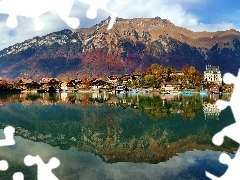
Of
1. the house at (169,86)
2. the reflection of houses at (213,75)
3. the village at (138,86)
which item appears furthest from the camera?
the reflection of houses at (213,75)

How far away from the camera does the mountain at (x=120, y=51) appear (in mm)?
121750

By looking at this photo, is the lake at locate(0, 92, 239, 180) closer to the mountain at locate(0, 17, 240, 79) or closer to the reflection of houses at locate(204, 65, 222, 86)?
the reflection of houses at locate(204, 65, 222, 86)

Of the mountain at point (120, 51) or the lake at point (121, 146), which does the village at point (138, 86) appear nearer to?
the lake at point (121, 146)

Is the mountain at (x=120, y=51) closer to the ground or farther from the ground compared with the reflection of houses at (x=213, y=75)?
farther from the ground

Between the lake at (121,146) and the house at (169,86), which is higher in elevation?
the house at (169,86)

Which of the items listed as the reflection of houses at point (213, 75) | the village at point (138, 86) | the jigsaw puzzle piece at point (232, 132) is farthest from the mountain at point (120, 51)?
the jigsaw puzzle piece at point (232, 132)

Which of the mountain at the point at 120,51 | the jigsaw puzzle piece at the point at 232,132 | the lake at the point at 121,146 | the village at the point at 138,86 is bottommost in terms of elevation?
the lake at the point at 121,146

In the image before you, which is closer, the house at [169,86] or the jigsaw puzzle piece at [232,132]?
the jigsaw puzzle piece at [232,132]

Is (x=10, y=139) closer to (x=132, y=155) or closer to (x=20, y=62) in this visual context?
(x=132, y=155)

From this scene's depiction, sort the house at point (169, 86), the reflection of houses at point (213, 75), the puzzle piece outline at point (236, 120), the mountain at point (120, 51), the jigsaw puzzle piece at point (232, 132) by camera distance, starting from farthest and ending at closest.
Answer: the mountain at point (120, 51) → the reflection of houses at point (213, 75) → the house at point (169, 86) → the jigsaw puzzle piece at point (232, 132) → the puzzle piece outline at point (236, 120)

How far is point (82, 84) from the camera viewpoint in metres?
50.1

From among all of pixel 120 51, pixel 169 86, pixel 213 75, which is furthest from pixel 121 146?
pixel 120 51

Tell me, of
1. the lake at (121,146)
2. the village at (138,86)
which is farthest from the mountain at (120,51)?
the lake at (121,146)

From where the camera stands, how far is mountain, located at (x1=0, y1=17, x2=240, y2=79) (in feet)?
399
